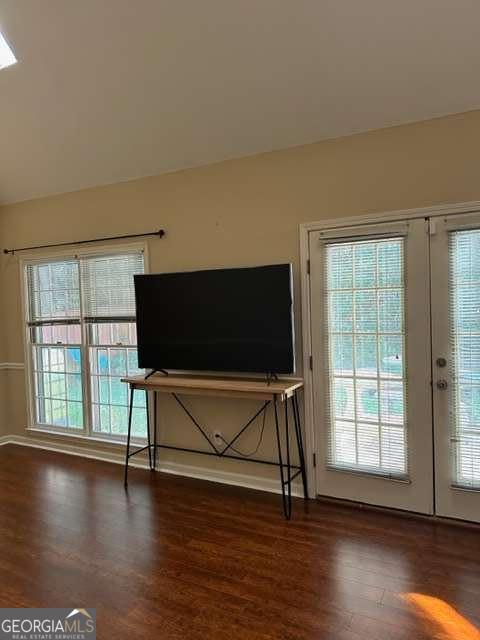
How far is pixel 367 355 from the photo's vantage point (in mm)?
3109

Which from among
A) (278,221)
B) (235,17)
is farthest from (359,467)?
(235,17)

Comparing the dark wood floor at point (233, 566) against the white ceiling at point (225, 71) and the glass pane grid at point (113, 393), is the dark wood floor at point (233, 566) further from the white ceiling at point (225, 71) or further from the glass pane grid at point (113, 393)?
the white ceiling at point (225, 71)

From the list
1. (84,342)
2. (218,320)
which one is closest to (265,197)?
(218,320)

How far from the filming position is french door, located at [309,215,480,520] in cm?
283

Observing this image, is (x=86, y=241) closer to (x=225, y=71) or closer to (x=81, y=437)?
(x=81, y=437)

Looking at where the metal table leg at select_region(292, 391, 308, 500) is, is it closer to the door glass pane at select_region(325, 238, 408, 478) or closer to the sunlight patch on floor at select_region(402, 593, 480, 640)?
the door glass pane at select_region(325, 238, 408, 478)

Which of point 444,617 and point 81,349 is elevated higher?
point 81,349

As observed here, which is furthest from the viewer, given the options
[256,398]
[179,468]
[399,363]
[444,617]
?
[179,468]

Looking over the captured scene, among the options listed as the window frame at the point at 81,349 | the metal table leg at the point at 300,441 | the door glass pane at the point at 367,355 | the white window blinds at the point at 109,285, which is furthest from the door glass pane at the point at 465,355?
the white window blinds at the point at 109,285

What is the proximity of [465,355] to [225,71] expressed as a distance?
2.43 metres

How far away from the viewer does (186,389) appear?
3.39 metres

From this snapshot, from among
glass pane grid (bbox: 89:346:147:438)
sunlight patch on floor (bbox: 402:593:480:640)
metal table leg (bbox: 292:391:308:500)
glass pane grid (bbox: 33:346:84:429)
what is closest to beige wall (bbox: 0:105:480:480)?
metal table leg (bbox: 292:391:308:500)

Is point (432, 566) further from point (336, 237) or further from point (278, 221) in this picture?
point (278, 221)

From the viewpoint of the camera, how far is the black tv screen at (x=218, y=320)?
321 cm
